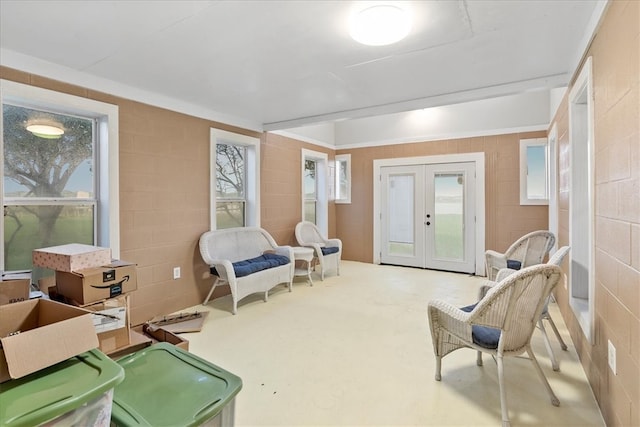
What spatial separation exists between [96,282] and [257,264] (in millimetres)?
2128

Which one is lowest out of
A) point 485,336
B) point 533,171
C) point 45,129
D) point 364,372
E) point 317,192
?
point 364,372

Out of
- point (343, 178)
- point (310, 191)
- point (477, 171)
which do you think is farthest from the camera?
point (343, 178)

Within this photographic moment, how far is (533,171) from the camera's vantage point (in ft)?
16.2

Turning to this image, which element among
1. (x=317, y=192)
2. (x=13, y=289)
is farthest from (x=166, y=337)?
(x=317, y=192)

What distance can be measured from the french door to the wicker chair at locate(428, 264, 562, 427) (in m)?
3.73

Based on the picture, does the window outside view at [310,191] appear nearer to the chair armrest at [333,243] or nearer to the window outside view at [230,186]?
the chair armrest at [333,243]

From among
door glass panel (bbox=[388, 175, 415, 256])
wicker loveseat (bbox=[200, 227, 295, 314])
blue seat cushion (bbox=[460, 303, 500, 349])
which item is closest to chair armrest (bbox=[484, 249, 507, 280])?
blue seat cushion (bbox=[460, 303, 500, 349])

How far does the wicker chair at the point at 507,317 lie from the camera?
1785 mm

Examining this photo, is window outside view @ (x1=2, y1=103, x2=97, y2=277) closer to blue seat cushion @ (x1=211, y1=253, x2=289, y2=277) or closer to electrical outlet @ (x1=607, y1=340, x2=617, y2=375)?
blue seat cushion @ (x1=211, y1=253, x2=289, y2=277)

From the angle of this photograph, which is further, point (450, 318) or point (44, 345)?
point (450, 318)

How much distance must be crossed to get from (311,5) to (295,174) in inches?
148

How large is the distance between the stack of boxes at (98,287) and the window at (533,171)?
210 inches

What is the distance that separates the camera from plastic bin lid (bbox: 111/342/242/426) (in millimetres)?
1173

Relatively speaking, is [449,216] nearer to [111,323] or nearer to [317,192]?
[317,192]
